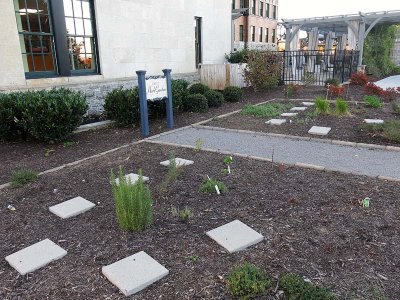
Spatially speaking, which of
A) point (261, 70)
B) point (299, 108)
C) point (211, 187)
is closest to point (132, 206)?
point (211, 187)

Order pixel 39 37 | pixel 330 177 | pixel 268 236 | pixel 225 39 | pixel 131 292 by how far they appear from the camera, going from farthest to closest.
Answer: pixel 225 39 → pixel 39 37 → pixel 330 177 → pixel 268 236 → pixel 131 292

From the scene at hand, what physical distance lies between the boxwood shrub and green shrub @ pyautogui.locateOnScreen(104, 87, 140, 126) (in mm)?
1075

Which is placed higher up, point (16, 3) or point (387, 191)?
point (16, 3)

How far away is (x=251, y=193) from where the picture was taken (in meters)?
3.42

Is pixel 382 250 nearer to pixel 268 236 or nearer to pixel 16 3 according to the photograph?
pixel 268 236

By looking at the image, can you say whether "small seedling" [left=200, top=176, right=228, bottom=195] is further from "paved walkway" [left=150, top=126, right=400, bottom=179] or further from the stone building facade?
the stone building facade

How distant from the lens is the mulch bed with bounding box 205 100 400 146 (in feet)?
17.9

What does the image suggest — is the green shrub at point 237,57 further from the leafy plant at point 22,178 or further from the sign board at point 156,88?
the leafy plant at point 22,178

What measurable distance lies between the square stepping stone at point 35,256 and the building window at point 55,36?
17.4 ft

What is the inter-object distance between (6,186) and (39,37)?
4.28m

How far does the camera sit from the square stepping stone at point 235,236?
248 centimetres

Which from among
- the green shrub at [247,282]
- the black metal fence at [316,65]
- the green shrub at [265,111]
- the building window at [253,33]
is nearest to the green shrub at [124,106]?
the green shrub at [265,111]

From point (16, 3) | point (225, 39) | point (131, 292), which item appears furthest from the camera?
point (225, 39)

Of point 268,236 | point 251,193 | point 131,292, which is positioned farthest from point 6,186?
point 268,236
